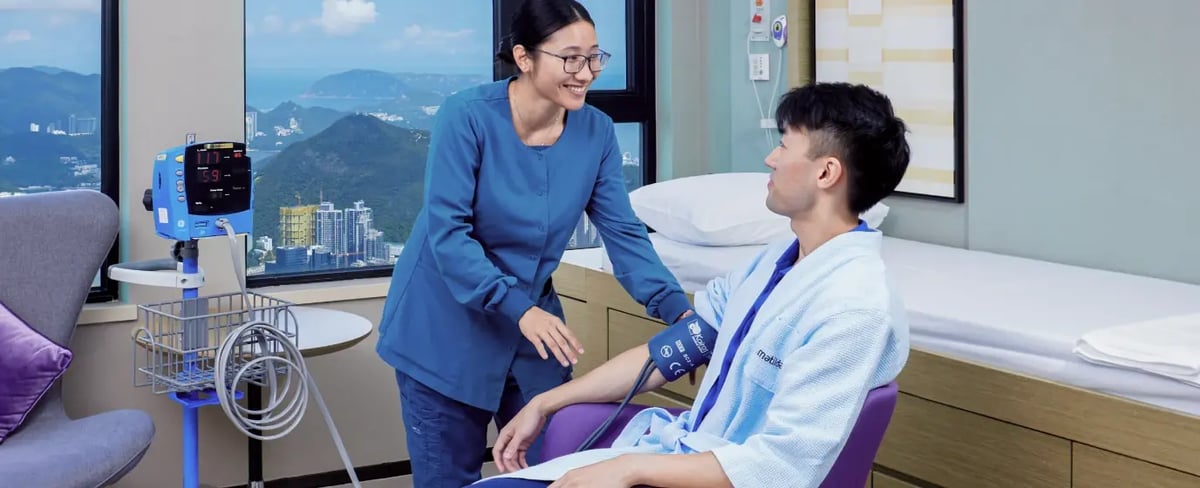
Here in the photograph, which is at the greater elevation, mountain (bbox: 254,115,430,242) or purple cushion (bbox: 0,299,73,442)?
mountain (bbox: 254,115,430,242)

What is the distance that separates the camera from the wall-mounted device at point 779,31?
3713mm

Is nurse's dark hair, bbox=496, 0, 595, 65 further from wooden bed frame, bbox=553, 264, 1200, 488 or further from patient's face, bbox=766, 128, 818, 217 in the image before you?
wooden bed frame, bbox=553, 264, 1200, 488

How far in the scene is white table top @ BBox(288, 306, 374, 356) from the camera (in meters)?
2.86

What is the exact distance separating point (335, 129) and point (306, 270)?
1.36 ft

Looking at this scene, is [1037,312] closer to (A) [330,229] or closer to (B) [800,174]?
(B) [800,174]

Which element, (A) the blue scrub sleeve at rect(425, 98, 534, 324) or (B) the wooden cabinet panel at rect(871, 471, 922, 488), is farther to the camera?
(B) the wooden cabinet panel at rect(871, 471, 922, 488)

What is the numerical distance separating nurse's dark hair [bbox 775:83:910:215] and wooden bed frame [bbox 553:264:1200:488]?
1.78 feet

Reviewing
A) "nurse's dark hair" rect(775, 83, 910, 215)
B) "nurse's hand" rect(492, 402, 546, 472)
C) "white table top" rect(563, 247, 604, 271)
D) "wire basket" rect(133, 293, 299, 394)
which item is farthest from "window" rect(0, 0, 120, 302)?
"nurse's dark hair" rect(775, 83, 910, 215)

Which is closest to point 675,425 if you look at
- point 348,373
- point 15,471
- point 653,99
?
point 15,471

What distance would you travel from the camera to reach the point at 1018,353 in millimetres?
2174

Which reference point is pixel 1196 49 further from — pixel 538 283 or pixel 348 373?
pixel 348 373

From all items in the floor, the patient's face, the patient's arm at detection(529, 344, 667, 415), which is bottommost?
the floor

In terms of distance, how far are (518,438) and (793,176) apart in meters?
0.62

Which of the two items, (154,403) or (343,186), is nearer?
(154,403)
